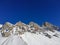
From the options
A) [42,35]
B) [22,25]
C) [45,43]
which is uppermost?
[22,25]

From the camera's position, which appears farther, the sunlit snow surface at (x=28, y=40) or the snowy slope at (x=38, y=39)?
the snowy slope at (x=38, y=39)

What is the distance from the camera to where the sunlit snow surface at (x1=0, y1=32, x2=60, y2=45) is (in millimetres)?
13367

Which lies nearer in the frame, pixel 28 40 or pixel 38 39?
pixel 28 40

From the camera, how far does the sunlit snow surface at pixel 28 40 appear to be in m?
13.4

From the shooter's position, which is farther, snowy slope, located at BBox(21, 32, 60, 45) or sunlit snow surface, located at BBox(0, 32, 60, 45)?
snowy slope, located at BBox(21, 32, 60, 45)

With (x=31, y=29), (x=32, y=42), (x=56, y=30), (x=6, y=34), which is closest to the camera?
(x=32, y=42)

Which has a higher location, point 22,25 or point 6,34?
point 22,25

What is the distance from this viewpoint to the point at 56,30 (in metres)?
16.9

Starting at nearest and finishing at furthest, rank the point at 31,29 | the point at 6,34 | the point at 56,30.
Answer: the point at 6,34 → the point at 31,29 → the point at 56,30

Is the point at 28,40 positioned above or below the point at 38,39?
below

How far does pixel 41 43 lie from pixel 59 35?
2763 millimetres

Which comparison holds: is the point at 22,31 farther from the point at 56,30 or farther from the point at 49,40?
the point at 56,30

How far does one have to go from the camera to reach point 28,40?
13.7 m

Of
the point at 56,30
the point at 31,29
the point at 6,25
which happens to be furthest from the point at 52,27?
the point at 6,25
